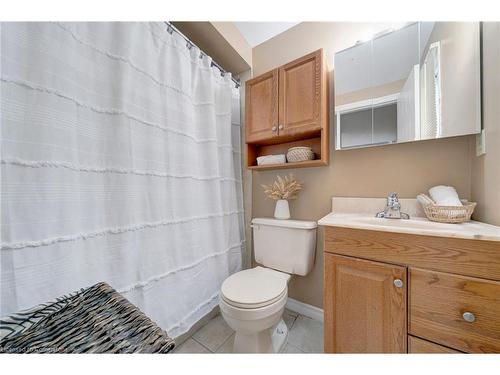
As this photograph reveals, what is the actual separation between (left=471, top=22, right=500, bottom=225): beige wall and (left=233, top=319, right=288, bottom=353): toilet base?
1.20 meters

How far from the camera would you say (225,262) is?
4.55ft

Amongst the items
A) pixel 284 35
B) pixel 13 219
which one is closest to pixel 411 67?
pixel 284 35

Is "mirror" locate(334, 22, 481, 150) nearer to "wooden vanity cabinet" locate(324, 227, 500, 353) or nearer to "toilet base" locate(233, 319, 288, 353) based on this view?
"wooden vanity cabinet" locate(324, 227, 500, 353)

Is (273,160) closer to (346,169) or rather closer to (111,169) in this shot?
(346,169)

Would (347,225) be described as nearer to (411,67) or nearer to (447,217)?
(447,217)

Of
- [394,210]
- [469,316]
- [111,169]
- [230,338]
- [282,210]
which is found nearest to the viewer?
[469,316]

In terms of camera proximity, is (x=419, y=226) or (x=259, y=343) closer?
(x=419, y=226)

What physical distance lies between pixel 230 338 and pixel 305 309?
0.59 meters

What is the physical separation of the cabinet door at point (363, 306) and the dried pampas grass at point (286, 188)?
0.59 m

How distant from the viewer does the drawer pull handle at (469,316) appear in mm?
598

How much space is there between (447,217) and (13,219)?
1.69 meters

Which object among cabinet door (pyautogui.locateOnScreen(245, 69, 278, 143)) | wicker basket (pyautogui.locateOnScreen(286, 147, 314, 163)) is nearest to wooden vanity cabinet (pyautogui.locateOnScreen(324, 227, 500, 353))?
wicker basket (pyautogui.locateOnScreen(286, 147, 314, 163))

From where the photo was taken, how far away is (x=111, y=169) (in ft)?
2.69

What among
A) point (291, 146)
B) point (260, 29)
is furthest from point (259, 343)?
point (260, 29)
